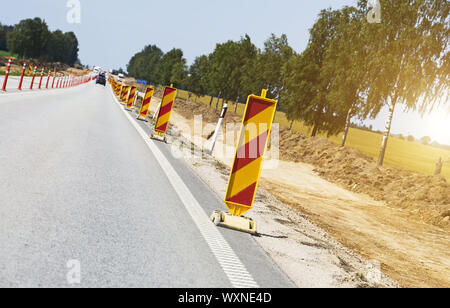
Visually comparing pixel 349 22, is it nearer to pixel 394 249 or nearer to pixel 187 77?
pixel 394 249

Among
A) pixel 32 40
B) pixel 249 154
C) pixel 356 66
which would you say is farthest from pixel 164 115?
pixel 32 40

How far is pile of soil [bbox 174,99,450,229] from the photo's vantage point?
47.2 feet

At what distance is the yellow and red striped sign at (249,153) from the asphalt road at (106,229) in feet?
1.55

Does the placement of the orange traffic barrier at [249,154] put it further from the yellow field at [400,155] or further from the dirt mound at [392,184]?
the yellow field at [400,155]

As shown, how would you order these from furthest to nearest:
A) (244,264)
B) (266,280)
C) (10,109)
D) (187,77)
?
(187,77) → (10,109) → (244,264) → (266,280)

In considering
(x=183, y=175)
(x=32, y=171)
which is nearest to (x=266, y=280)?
(x=32, y=171)

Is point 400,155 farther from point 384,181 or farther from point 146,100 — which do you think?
point 146,100

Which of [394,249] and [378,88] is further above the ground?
[378,88]

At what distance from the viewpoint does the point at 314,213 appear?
33.0 feet

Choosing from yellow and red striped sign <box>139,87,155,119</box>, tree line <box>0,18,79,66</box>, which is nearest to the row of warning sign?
yellow and red striped sign <box>139,87,155,119</box>

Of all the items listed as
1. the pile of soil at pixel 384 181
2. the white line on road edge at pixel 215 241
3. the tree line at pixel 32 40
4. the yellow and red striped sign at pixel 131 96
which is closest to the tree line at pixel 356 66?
the pile of soil at pixel 384 181

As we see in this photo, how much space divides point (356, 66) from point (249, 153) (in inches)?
1151

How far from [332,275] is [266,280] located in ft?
3.08

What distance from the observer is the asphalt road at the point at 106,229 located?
3.29 metres
